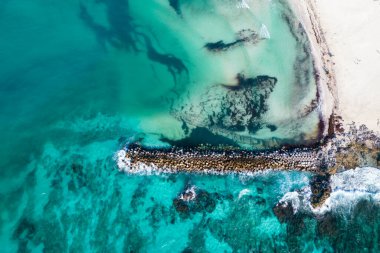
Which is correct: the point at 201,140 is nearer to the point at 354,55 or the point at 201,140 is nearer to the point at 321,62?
the point at 321,62

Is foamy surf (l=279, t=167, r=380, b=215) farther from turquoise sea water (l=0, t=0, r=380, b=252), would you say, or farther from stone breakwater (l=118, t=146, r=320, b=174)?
stone breakwater (l=118, t=146, r=320, b=174)

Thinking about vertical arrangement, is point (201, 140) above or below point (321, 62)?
below

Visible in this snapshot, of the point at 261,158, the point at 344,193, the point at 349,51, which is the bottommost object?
the point at 344,193

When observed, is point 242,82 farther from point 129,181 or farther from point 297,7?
point 129,181

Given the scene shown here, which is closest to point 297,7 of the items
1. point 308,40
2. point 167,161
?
point 308,40

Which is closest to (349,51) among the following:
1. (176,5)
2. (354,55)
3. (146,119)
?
(354,55)
